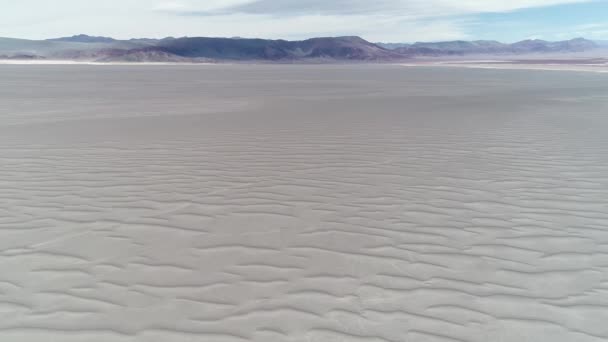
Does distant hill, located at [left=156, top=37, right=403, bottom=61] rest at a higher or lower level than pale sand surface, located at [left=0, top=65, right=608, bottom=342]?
higher

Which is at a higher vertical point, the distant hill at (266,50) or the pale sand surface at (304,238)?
the distant hill at (266,50)

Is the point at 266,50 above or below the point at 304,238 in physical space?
above

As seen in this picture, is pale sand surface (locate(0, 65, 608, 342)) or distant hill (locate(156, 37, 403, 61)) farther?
distant hill (locate(156, 37, 403, 61))

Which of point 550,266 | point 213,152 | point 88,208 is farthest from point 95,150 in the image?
point 550,266

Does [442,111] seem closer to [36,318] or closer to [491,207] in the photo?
[491,207]

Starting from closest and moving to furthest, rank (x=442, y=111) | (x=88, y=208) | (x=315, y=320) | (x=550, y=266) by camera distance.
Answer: (x=315, y=320), (x=550, y=266), (x=88, y=208), (x=442, y=111)

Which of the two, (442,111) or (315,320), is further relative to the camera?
(442,111)

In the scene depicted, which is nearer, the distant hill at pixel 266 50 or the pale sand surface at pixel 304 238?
the pale sand surface at pixel 304 238

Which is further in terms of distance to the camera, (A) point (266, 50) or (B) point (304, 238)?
(A) point (266, 50)
